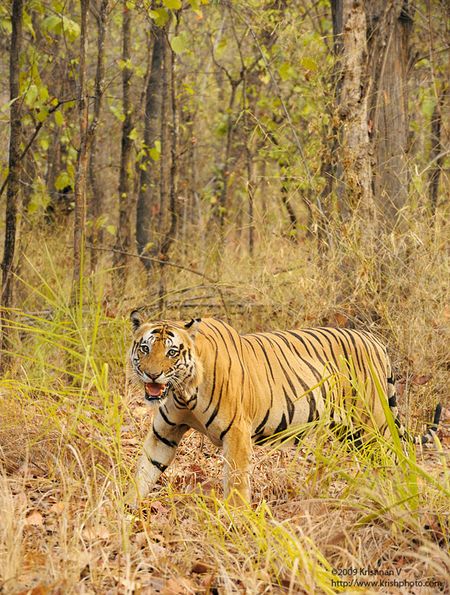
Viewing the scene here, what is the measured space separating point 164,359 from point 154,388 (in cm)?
16

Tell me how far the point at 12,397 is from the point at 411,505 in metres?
2.46

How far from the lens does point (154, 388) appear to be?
4.61 meters

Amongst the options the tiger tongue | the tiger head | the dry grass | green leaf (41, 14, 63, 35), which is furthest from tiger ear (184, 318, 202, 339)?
green leaf (41, 14, 63, 35)

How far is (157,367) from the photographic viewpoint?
4.59 meters

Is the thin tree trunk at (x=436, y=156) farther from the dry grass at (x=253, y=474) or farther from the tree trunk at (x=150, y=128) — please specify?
the tree trunk at (x=150, y=128)

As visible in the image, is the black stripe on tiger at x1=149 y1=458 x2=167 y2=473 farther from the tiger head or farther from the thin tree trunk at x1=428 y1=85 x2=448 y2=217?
the thin tree trunk at x1=428 y1=85 x2=448 y2=217

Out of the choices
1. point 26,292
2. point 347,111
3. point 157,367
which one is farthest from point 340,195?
point 157,367

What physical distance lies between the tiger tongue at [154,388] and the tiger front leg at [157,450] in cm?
37

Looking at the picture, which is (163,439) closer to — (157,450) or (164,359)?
(157,450)

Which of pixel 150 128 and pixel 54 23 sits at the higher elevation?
pixel 150 128

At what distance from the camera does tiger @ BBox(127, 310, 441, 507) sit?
15.2 ft

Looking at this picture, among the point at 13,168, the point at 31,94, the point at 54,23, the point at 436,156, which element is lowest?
the point at 13,168

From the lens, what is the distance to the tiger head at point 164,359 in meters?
4.60

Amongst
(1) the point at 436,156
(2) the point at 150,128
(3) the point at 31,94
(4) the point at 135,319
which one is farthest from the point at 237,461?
(2) the point at 150,128
